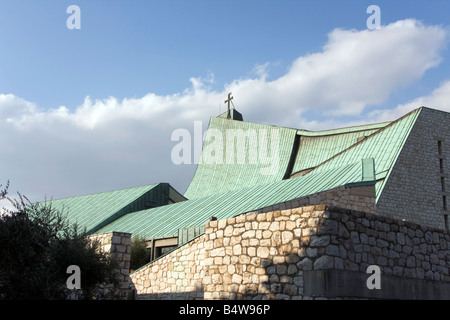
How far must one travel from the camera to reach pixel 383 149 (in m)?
27.8

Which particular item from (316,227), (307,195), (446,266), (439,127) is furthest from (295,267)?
(439,127)

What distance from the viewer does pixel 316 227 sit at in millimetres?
9836

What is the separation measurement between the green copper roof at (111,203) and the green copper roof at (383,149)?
35.8ft

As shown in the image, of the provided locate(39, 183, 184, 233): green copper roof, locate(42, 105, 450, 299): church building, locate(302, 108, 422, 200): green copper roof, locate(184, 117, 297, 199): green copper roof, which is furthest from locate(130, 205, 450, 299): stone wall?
locate(184, 117, 297, 199): green copper roof

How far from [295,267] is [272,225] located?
1035 mm

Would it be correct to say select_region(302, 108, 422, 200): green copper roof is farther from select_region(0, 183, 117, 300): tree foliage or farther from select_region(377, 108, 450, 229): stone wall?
select_region(0, 183, 117, 300): tree foliage

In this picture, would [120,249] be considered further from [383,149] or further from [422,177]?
[422,177]

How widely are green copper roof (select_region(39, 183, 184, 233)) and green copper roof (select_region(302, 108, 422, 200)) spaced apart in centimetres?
1091

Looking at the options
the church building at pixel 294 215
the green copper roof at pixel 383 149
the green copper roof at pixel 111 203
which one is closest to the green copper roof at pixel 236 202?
the church building at pixel 294 215

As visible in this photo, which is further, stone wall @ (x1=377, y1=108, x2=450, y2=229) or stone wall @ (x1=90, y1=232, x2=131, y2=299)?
stone wall @ (x1=377, y1=108, x2=450, y2=229)

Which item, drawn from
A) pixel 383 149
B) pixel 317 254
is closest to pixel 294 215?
pixel 317 254

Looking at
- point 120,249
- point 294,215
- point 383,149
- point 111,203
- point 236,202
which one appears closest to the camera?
point 294,215

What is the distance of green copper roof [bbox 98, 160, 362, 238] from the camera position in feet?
67.1

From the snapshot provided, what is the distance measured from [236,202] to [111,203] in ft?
42.9
